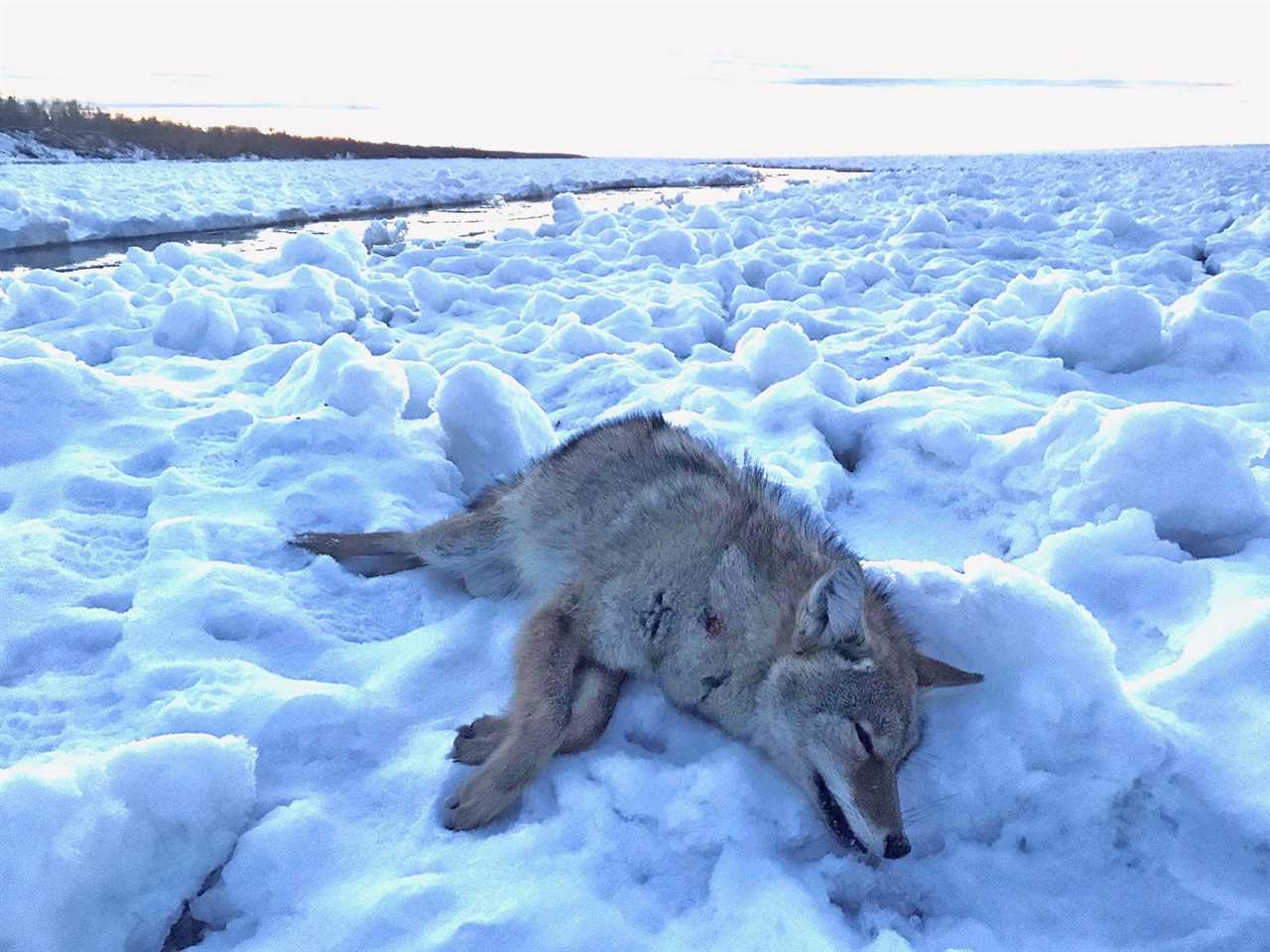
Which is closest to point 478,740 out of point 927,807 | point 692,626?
point 692,626


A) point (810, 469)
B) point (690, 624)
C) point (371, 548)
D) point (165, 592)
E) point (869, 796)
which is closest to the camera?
point (869, 796)

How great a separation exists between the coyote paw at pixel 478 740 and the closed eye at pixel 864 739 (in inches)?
39.4

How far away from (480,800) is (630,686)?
666mm

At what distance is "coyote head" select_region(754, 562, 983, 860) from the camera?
7.17ft

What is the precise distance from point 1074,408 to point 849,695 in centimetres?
257

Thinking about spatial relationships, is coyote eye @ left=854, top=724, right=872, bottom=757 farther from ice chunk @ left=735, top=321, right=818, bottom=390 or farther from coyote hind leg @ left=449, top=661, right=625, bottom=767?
ice chunk @ left=735, top=321, right=818, bottom=390

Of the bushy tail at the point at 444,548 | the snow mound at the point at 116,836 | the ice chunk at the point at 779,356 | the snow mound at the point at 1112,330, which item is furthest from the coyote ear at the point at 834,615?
the snow mound at the point at 1112,330

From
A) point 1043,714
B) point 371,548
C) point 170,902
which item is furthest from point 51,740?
point 1043,714

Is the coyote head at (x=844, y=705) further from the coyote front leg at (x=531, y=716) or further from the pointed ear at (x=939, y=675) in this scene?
the coyote front leg at (x=531, y=716)

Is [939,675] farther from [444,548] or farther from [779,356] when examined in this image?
[779,356]

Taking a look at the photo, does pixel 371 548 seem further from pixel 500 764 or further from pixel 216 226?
pixel 216 226

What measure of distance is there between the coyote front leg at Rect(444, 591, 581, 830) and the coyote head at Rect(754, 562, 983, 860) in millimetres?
602

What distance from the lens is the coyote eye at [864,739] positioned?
2.24 meters

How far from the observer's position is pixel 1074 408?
4.11 metres
